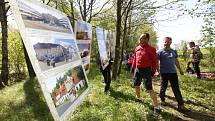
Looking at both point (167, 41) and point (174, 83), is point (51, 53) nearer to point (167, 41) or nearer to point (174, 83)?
point (167, 41)

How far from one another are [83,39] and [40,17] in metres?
4.26

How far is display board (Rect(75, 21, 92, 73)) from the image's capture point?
8659 mm

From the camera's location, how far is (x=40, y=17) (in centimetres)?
491

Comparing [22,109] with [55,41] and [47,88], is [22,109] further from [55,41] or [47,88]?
[47,88]

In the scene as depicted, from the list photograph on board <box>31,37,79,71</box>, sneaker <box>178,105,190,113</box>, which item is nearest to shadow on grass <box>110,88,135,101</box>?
sneaker <box>178,105,190,113</box>

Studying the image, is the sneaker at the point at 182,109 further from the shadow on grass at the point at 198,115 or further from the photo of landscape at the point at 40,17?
the photo of landscape at the point at 40,17

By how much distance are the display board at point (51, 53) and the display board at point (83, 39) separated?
2.05 m

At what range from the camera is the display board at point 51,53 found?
4195 mm

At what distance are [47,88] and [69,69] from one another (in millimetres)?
1497

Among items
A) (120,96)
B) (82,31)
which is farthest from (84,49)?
(120,96)

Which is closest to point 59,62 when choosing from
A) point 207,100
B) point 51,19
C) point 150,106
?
point 51,19

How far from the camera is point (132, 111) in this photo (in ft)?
31.3

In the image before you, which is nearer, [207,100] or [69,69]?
[69,69]

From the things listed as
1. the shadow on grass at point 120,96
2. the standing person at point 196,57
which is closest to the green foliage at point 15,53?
the standing person at point 196,57
